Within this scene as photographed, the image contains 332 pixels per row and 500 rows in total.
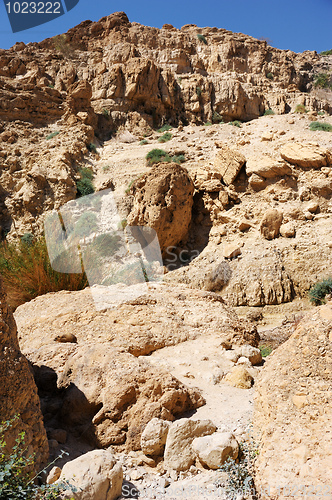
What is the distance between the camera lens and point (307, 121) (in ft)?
67.2

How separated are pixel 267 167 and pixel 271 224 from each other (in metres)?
2.34

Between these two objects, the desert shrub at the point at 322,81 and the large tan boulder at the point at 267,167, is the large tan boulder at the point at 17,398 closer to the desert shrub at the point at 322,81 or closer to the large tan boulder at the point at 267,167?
the large tan boulder at the point at 267,167

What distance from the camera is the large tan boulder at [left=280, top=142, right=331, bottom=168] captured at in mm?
11805

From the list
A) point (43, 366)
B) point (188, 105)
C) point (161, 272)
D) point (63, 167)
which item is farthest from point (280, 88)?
point (43, 366)

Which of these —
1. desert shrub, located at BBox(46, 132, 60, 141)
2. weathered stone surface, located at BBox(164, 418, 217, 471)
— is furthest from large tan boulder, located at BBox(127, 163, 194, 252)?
desert shrub, located at BBox(46, 132, 60, 141)

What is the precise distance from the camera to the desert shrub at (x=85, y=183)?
17334mm

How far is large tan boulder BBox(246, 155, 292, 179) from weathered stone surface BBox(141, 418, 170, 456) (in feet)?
36.1

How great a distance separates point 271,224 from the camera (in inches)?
439

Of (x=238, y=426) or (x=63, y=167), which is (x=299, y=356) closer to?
(x=238, y=426)

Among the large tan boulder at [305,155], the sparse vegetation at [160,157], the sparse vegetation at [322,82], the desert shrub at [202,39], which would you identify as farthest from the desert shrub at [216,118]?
the large tan boulder at [305,155]

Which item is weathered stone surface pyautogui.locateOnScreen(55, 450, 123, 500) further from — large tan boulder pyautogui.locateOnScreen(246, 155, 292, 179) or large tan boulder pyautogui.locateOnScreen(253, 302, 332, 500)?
large tan boulder pyautogui.locateOnScreen(246, 155, 292, 179)

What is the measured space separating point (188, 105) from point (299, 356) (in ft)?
85.7

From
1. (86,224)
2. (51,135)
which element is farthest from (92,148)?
(86,224)

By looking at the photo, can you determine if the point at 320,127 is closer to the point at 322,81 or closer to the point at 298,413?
the point at 298,413
